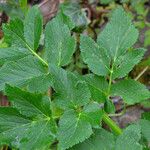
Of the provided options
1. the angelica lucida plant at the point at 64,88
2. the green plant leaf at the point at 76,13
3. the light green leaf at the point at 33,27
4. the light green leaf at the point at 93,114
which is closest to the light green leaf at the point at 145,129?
the angelica lucida plant at the point at 64,88

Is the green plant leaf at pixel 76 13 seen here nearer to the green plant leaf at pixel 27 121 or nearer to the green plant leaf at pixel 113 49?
the green plant leaf at pixel 113 49

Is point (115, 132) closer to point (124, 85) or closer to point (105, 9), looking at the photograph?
point (124, 85)

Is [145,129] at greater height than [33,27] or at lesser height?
lesser

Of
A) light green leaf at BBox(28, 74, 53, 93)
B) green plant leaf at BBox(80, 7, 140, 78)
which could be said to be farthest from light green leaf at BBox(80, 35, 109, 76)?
light green leaf at BBox(28, 74, 53, 93)

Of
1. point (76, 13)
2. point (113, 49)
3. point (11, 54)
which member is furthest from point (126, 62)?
point (76, 13)

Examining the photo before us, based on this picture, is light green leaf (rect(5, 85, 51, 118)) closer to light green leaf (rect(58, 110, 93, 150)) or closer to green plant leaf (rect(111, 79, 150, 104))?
light green leaf (rect(58, 110, 93, 150))

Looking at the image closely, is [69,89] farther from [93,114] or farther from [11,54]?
[11,54]

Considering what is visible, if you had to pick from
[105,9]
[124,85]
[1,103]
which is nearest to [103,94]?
[124,85]
